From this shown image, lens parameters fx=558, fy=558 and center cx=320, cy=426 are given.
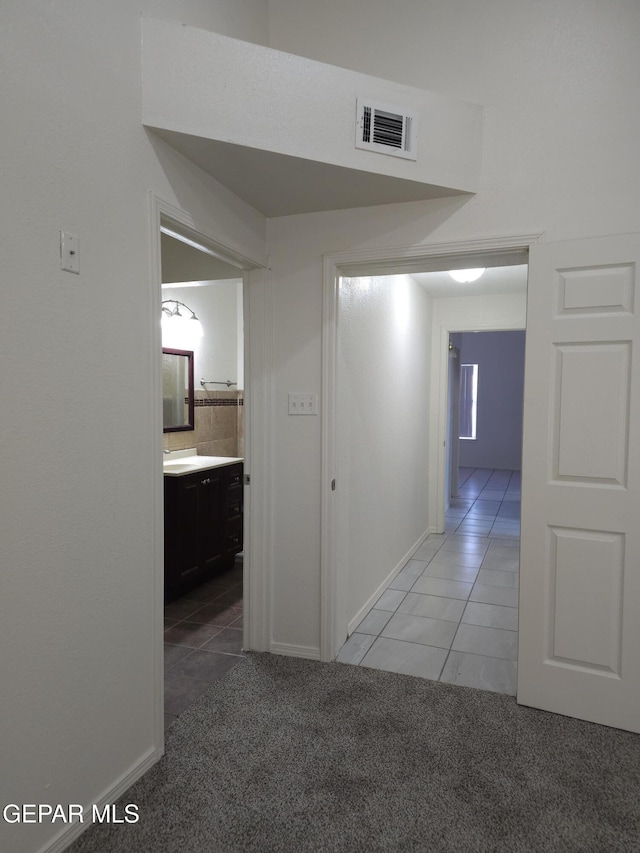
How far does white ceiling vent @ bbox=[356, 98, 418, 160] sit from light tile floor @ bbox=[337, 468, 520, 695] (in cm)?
244

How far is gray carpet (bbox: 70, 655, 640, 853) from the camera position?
1746 millimetres

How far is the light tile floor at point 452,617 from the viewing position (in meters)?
2.88

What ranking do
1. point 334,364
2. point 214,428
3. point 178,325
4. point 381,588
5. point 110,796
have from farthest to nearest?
point 214,428, point 178,325, point 381,588, point 334,364, point 110,796

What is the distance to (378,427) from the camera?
12.5 feet

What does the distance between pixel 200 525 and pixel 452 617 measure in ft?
5.90

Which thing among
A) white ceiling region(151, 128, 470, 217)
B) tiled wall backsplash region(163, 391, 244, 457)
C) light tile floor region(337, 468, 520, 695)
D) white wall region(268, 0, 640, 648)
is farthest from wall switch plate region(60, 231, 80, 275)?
tiled wall backsplash region(163, 391, 244, 457)

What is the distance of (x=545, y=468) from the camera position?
242 centimetres

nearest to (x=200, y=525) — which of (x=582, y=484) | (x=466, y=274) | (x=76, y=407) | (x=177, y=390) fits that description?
(x=177, y=390)

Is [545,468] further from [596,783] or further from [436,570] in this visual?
[436,570]

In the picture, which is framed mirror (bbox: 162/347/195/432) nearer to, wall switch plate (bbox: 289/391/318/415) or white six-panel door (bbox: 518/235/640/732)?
wall switch plate (bbox: 289/391/318/415)

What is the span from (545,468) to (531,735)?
110cm

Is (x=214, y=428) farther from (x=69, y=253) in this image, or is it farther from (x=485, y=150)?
(x=69, y=253)

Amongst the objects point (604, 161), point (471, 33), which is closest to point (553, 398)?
point (604, 161)

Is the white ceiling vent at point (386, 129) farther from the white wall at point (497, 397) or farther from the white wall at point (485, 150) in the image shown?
the white wall at point (497, 397)
